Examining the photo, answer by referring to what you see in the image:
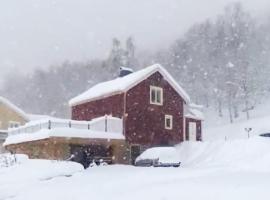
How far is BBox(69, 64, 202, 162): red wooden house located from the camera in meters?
37.0

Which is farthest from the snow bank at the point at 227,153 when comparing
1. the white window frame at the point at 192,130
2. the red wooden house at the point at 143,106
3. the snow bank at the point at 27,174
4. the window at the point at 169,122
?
the snow bank at the point at 27,174

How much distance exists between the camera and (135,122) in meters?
37.2

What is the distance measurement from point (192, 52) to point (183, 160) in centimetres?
5760

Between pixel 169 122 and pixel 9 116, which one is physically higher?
pixel 9 116

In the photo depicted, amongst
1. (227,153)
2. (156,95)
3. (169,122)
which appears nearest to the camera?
(227,153)

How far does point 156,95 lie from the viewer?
39344 mm

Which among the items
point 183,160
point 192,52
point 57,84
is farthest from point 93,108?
point 57,84

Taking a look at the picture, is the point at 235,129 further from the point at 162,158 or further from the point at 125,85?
the point at 162,158

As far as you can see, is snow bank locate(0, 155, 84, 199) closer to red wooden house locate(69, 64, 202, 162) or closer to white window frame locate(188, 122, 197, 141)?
red wooden house locate(69, 64, 202, 162)

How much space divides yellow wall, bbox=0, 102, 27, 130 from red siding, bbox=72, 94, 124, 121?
13399 millimetres

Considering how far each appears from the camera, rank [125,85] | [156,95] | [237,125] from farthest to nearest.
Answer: [237,125] < [156,95] < [125,85]

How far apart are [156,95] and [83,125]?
25.9 ft

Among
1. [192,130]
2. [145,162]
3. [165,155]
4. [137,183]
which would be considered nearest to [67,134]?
[145,162]

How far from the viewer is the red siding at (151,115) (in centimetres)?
3712
